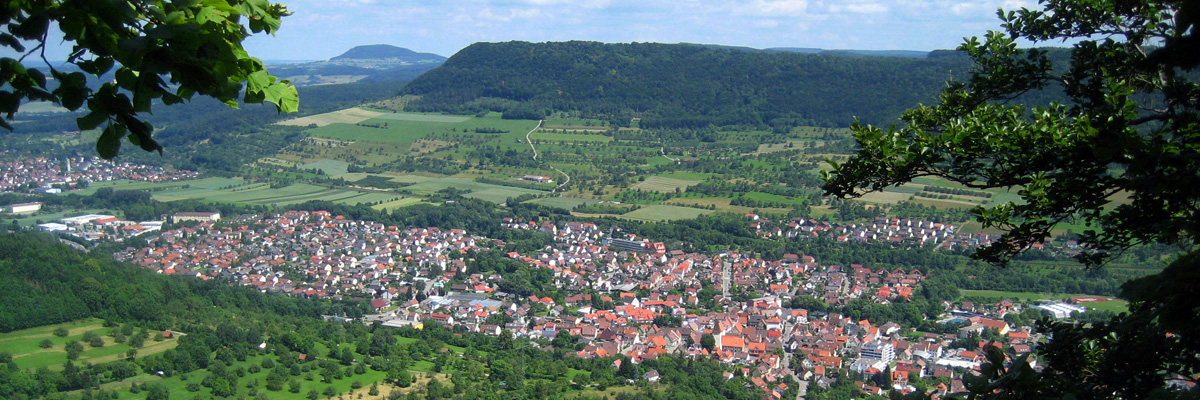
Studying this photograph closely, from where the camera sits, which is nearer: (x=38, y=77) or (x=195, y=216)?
(x=38, y=77)

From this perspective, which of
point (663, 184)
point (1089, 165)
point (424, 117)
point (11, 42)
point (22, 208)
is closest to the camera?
point (11, 42)

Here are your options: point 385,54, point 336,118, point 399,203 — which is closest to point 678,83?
point 336,118

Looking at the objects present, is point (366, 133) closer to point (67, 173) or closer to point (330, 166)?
point (330, 166)

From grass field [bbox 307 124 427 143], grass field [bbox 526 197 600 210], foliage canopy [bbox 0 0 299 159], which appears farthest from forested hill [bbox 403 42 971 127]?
foliage canopy [bbox 0 0 299 159]

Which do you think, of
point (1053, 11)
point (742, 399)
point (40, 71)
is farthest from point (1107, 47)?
point (742, 399)

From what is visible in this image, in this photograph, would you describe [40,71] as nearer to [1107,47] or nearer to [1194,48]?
[1194,48]

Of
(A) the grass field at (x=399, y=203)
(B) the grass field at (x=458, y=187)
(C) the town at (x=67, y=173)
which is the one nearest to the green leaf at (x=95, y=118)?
(A) the grass field at (x=399, y=203)

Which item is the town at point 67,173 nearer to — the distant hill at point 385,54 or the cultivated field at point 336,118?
the cultivated field at point 336,118
